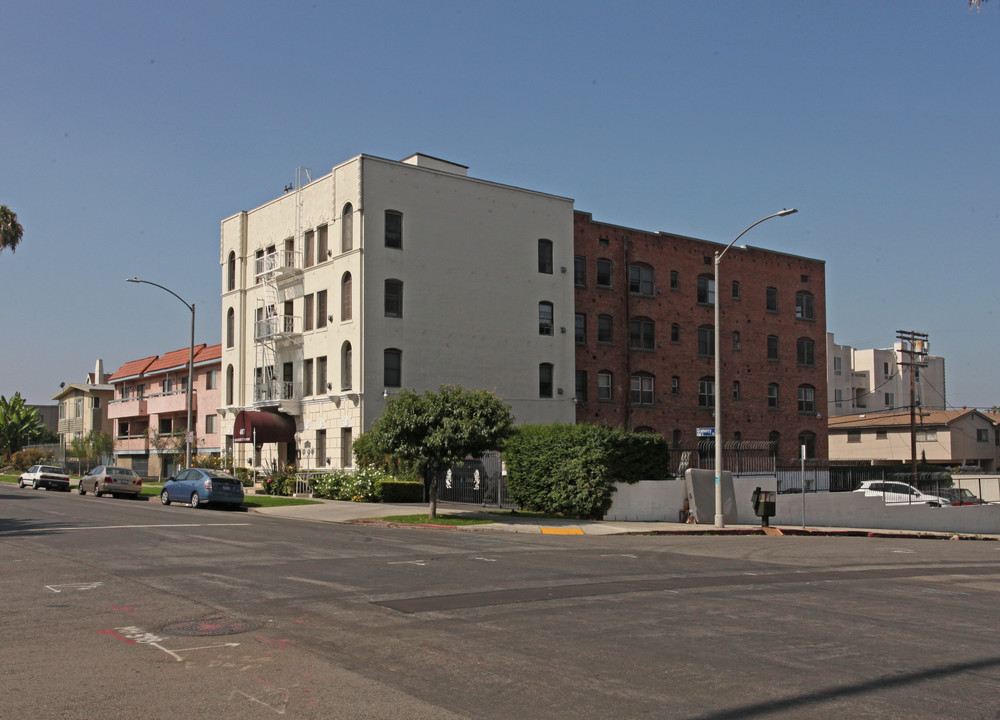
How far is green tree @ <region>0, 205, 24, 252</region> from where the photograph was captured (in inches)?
1977

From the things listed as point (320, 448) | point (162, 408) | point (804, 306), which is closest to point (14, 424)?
point (162, 408)

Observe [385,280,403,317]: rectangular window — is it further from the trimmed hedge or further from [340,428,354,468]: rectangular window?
the trimmed hedge

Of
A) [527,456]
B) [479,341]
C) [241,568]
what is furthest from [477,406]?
[479,341]

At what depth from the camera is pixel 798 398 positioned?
5838 cm

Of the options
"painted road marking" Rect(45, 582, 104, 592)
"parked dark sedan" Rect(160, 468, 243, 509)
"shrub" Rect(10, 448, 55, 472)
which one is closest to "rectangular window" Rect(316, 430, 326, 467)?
"parked dark sedan" Rect(160, 468, 243, 509)

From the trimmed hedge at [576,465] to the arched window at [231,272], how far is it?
2615 centimetres

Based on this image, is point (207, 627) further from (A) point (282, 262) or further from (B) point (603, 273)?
(B) point (603, 273)

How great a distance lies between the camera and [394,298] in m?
42.1

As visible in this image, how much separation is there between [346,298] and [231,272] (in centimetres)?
1280

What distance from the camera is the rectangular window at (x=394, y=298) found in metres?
41.8

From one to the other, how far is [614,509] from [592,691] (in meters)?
22.4

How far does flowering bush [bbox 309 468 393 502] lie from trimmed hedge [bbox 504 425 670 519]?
652 cm

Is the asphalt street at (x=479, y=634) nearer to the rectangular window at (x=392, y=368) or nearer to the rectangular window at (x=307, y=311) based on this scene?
the rectangular window at (x=392, y=368)

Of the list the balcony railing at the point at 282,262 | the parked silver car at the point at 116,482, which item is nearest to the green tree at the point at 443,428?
the parked silver car at the point at 116,482
